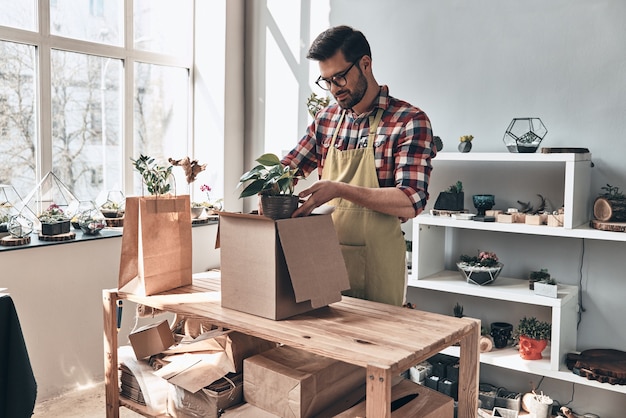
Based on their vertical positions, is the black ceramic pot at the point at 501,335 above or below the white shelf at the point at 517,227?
below

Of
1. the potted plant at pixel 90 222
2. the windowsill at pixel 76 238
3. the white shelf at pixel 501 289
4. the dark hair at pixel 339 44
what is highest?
the dark hair at pixel 339 44

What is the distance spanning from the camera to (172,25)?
165 inches

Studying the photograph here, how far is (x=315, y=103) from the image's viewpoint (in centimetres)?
388

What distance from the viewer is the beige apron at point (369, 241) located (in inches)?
82.1

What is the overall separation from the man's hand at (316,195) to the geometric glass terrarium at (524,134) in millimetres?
1496

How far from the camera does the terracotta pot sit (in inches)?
119

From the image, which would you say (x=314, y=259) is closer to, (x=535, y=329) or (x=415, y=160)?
(x=415, y=160)

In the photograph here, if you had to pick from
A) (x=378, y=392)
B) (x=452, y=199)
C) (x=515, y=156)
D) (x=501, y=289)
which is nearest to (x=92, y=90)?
(x=452, y=199)

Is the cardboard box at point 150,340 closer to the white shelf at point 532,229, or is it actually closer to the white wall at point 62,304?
the white wall at point 62,304

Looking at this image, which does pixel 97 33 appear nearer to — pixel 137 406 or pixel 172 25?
pixel 172 25

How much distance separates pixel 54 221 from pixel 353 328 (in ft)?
6.83

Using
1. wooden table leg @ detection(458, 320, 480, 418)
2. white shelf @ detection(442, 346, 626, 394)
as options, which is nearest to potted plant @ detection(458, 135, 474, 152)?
white shelf @ detection(442, 346, 626, 394)

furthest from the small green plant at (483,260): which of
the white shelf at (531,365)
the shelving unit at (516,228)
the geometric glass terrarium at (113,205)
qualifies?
the geometric glass terrarium at (113,205)

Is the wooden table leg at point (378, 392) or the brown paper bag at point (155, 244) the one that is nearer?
the wooden table leg at point (378, 392)
